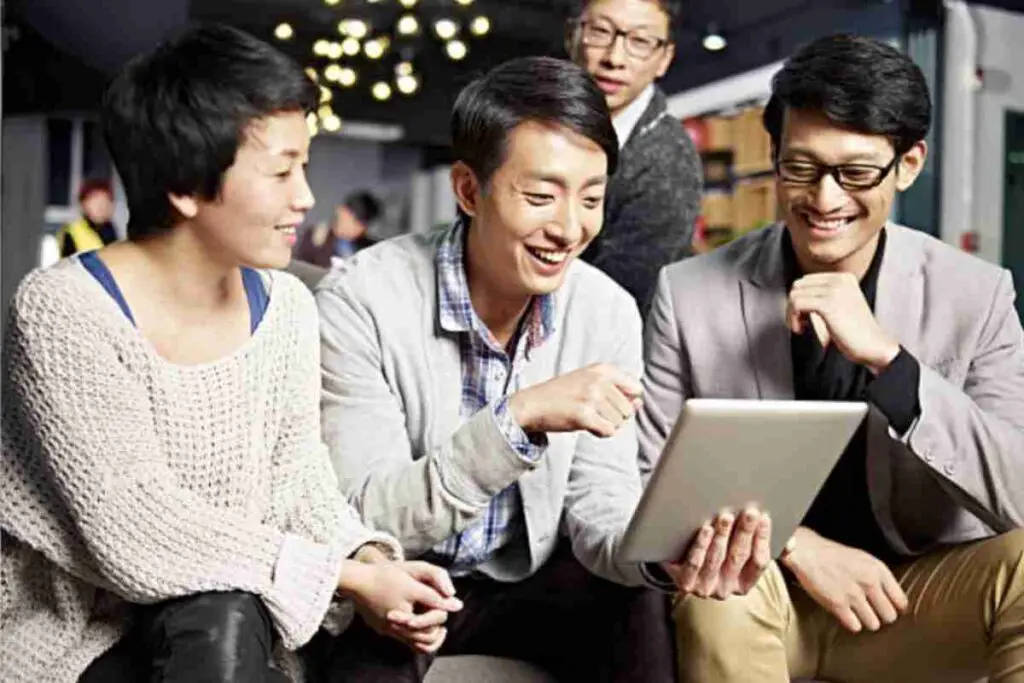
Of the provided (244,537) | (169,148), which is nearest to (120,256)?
(169,148)

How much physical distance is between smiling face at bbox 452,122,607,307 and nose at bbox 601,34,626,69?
0.78 m

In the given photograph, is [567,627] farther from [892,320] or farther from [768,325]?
[892,320]

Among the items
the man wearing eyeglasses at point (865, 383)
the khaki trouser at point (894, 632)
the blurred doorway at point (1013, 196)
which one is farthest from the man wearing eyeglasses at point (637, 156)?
the blurred doorway at point (1013, 196)

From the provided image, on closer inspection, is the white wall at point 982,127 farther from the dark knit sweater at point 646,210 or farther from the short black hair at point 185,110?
the short black hair at point 185,110

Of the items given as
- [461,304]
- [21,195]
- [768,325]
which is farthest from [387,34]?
[461,304]

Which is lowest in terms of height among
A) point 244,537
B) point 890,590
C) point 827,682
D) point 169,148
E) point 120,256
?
point 827,682

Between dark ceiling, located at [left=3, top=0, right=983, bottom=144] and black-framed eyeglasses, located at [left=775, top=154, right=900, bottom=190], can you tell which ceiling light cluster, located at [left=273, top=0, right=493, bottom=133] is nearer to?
dark ceiling, located at [left=3, top=0, right=983, bottom=144]

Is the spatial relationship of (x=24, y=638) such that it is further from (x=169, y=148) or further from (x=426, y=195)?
(x=426, y=195)

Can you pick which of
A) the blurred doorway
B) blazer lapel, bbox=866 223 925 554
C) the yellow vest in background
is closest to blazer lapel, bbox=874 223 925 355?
blazer lapel, bbox=866 223 925 554

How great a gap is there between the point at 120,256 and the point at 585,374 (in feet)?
1.73

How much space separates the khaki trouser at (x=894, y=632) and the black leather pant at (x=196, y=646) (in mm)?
548

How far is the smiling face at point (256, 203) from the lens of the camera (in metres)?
1.42

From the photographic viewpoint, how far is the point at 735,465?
4.81 ft

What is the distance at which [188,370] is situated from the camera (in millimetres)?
1409
